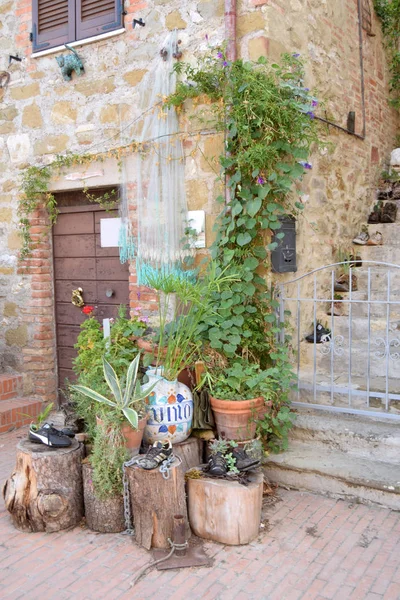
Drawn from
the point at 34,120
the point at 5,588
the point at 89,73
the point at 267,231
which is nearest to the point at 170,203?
the point at 267,231

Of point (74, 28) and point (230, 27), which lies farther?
point (74, 28)

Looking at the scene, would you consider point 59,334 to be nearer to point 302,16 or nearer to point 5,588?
point 5,588

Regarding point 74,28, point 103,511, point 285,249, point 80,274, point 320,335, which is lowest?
point 103,511

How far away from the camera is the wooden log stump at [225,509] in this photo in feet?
10.4

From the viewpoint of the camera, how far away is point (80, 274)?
219 inches

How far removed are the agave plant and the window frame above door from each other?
317 centimetres

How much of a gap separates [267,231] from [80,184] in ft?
6.44

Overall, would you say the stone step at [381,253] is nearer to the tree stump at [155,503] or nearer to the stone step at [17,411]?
the tree stump at [155,503]

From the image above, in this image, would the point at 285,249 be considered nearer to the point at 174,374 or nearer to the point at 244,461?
the point at 174,374

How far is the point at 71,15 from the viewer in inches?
205

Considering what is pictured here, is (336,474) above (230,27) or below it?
below

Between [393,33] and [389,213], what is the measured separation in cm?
239

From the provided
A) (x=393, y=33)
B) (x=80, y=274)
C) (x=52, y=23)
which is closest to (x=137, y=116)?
(x=52, y=23)

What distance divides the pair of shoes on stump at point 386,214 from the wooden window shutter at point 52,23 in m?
3.59
